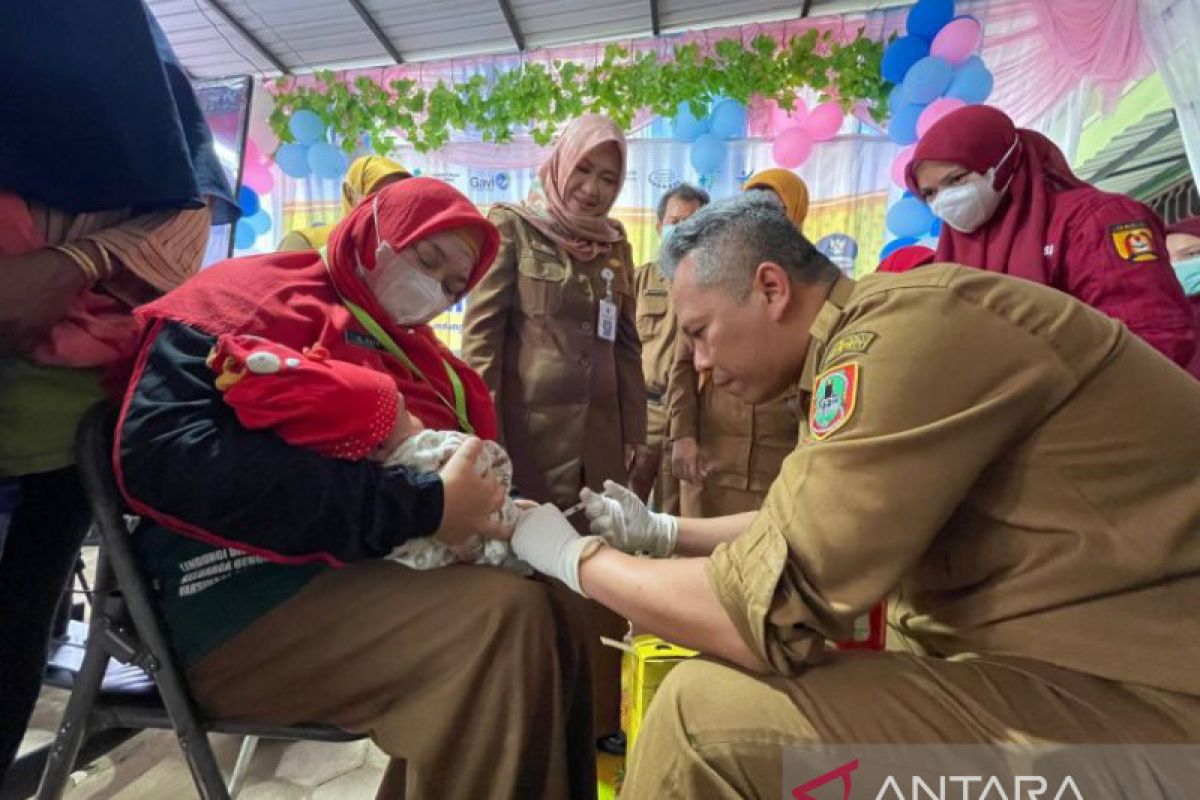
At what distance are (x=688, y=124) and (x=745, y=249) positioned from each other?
3.60 meters

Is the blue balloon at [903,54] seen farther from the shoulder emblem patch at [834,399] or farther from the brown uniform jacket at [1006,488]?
the shoulder emblem patch at [834,399]

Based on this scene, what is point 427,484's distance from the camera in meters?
0.92

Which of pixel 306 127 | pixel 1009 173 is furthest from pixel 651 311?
pixel 306 127

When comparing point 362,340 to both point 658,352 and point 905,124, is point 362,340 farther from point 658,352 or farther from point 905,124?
point 905,124

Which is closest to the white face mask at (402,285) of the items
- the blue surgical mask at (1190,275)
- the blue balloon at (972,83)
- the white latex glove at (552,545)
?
the white latex glove at (552,545)

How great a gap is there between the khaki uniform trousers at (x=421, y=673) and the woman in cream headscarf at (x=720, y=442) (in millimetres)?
1351

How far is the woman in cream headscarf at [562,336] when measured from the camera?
73.5 inches

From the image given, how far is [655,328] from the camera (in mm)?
2586

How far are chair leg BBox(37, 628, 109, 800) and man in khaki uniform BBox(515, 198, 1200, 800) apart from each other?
72cm

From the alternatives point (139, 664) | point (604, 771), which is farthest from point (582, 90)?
point (139, 664)

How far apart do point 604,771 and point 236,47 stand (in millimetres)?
5874

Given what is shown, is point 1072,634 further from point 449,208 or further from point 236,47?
point 236,47

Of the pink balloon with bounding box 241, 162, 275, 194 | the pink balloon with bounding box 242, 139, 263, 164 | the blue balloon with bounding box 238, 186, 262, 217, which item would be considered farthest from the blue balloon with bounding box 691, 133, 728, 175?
the pink balloon with bounding box 241, 162, 275, 194

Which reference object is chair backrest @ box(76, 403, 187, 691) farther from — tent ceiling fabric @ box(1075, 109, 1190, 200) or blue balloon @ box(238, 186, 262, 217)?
blue balloon @ box(238, 186, 262, 217)
